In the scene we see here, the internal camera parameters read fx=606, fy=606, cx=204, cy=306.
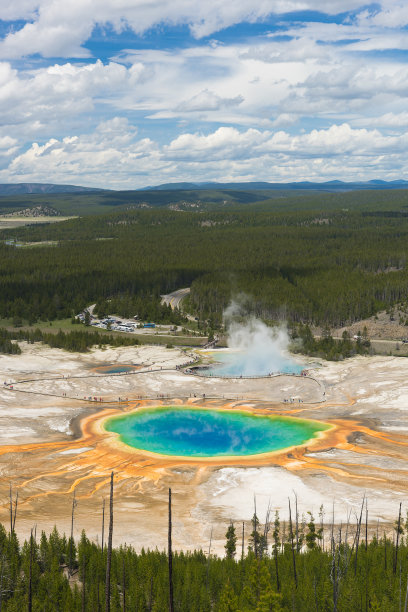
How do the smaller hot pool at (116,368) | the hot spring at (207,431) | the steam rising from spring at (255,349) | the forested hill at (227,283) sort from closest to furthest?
the hot spring at (207,431), the smaller hot pool at (116,368), the steam rising from spring at (255,349), the forested hill at (227,283)

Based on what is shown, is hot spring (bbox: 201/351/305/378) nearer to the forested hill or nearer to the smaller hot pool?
the smaller hot pool

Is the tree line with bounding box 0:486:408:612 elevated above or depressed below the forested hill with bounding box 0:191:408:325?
below

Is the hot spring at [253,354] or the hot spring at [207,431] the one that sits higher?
the hot spring at [253,354]

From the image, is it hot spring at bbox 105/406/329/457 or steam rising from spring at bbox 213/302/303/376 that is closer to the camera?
hot spring at bbox 105/406/329/457

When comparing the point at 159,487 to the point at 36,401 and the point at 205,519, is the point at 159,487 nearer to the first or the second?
the point at 205,519

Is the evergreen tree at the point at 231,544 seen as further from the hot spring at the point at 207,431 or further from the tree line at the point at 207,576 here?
the hot spring at the point at 207,431

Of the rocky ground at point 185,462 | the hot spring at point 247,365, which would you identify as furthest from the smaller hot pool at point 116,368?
the hot spring at point 247,365

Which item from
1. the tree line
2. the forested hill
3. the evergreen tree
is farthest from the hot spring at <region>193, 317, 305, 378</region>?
the tree line
